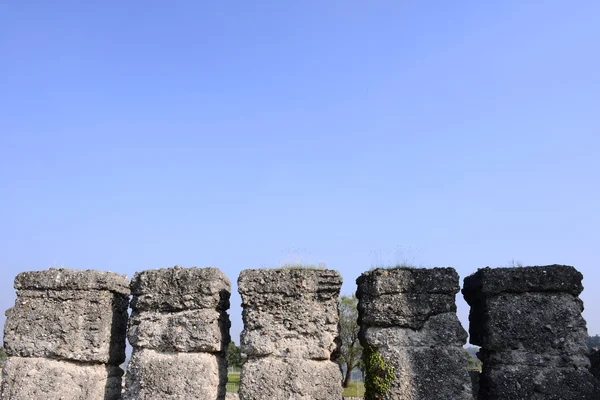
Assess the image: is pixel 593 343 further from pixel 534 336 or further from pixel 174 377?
pixel 174 377

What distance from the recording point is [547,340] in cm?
663

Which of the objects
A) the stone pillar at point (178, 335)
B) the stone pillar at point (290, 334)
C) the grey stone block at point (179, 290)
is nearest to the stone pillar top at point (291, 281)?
the stone pillar at point (290, 334)

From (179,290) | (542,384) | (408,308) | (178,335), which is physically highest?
(179,290)

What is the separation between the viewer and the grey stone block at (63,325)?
23.5 ft

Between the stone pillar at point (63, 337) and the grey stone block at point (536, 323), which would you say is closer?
the grey stone block at point (536, 323)

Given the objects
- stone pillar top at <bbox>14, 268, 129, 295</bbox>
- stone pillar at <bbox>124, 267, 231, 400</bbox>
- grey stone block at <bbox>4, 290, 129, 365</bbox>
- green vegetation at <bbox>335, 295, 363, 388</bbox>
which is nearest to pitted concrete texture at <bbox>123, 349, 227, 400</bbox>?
stone pillar at <bbox>124, 267, 231, 400</bbox>

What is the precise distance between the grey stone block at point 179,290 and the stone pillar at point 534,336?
3622mm

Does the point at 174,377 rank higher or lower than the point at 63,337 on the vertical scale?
lower

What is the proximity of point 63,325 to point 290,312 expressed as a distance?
3208mm

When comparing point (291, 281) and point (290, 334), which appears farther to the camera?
point (291, 281)

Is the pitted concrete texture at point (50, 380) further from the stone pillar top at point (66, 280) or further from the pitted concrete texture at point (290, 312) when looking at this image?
the pitted concrete texture at point (290, 312)

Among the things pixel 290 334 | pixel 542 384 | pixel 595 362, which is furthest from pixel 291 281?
pixel 595 362

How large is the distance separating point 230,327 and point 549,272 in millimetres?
4397

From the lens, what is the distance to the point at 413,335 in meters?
6.65
